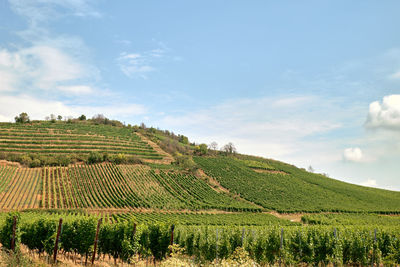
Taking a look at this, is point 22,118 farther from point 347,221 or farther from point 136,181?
point 347,221

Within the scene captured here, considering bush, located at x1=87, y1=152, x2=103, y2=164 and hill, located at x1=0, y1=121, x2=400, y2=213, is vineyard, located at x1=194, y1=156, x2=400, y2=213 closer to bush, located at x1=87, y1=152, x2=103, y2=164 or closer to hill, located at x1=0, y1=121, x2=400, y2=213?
hill, located at x1=0, y1=121, x2=400, y2=213

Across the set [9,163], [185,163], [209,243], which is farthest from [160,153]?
[209,243]

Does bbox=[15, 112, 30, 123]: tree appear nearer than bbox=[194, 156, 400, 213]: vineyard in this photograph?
No

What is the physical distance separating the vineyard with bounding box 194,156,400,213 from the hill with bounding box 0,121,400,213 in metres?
0.29

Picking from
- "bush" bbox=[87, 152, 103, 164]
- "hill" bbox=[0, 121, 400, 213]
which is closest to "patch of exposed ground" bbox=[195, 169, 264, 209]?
"hill" bbox=[0, 121, 400, 213]

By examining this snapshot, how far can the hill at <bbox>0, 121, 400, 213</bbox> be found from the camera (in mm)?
60500

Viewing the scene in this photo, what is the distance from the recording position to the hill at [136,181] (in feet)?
198

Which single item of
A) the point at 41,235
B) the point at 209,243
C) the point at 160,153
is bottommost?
the point at 41,235

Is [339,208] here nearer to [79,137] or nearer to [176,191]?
[176,191]

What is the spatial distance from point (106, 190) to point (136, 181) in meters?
Result: 9.65

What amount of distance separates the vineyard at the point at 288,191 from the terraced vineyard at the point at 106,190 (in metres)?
7.71

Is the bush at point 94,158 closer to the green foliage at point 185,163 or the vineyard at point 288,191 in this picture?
the green foliage at point 185,163

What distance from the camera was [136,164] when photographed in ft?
286

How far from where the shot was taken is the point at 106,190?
6619 cm
